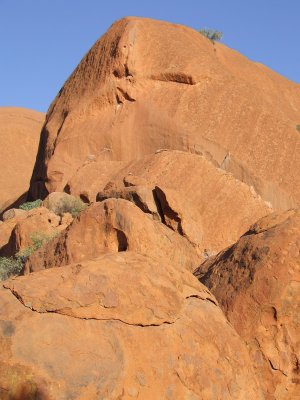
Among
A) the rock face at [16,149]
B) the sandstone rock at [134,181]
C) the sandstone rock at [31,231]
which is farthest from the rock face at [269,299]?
the rock face at [16,149]

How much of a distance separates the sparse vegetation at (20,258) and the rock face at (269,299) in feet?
15.2

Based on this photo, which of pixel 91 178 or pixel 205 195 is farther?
pixel 91 178

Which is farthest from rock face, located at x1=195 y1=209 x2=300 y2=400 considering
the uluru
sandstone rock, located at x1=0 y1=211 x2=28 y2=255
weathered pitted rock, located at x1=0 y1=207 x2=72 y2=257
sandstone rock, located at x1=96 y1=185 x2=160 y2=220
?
sandstone rock, located at x1=0 y1=211 x2=28 y2=255

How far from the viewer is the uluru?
3914 millimetres

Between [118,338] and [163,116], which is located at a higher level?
[163,116]

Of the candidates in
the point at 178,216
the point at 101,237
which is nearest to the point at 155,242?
the point at 101,237

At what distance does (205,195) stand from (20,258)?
331 cm

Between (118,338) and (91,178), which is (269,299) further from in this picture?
(91,178)

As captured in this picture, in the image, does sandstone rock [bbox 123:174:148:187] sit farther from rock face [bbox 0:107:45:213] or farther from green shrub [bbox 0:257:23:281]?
rock face [bbox 0:107:45:213]

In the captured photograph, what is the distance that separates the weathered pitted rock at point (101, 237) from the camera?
6863mm

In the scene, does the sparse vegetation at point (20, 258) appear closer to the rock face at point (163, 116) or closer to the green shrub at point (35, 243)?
the green shrub at point (35, 243)

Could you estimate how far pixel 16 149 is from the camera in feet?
125

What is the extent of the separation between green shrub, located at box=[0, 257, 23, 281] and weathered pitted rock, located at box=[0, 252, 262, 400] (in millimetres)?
5147

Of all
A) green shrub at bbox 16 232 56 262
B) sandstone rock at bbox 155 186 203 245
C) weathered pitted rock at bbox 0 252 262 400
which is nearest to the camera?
weathered pitted rock at bbox 0 252 262 400
